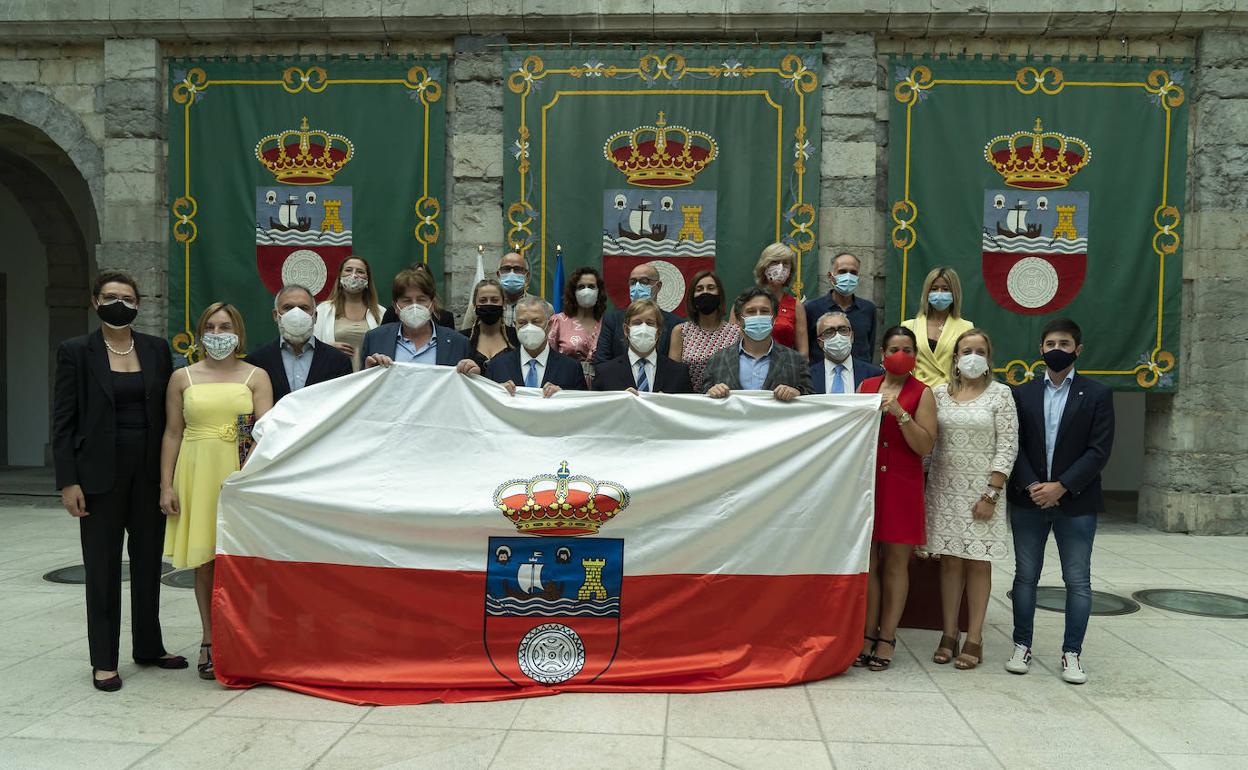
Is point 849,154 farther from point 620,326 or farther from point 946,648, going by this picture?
point 946,648

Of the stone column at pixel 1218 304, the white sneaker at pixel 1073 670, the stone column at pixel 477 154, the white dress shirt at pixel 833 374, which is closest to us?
the white sneaker at pixel 1073 670

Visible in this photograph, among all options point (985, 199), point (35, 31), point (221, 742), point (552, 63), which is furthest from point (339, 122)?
→ point (221, 742)

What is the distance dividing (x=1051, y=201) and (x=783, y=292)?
13.6 ft

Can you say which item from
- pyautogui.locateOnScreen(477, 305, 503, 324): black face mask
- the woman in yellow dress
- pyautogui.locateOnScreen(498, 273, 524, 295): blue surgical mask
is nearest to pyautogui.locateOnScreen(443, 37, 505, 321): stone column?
pyautogui.locateOnScreen(498, 273, 524, 295): blue surgical mask

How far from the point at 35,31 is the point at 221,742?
829 centimetres

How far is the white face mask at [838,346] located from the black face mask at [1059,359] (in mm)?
895

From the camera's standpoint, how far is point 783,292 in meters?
5.54

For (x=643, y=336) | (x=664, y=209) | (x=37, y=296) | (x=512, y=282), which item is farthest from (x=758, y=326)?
(x=37, y=296)

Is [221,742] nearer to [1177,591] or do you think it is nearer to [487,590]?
[487,590]

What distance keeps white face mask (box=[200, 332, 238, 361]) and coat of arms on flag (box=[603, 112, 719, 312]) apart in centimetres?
468

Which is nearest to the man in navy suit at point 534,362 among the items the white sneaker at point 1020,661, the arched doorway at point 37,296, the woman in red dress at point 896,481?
the woman in red dress at point 896,481

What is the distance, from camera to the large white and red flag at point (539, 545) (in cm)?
399

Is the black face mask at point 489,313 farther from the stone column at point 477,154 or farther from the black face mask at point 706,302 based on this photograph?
the stone column at point 477,154

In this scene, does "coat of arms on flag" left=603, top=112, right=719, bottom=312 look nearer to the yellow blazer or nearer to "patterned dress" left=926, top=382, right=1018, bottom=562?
the yellow blazer
